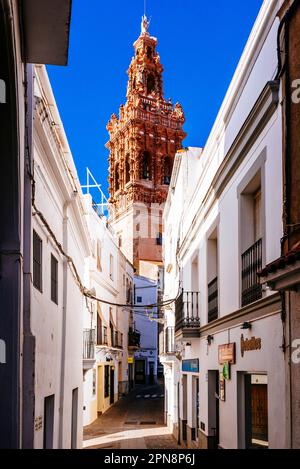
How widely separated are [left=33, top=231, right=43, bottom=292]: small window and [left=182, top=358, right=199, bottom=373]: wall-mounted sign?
6365mm

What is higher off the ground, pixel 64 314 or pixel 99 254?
pixel 99 254

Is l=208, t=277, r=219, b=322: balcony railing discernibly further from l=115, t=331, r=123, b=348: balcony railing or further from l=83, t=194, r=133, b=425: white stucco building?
l=115, t=331, r=123, b=348: balcony railing

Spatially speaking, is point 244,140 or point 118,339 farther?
point 118,339

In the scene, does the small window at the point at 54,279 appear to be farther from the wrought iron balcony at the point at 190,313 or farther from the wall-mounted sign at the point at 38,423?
the wrought iron balcony at the point at 190,313

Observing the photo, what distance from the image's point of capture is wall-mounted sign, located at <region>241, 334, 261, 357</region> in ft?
28.2

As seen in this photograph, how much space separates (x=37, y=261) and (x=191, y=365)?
730 centimetres

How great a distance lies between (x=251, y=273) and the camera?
360 inches

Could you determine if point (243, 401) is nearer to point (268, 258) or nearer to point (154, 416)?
point (268, 258)

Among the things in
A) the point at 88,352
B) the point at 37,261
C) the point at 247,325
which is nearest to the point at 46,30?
the point at 37,261

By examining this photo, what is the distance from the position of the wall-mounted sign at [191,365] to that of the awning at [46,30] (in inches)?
400

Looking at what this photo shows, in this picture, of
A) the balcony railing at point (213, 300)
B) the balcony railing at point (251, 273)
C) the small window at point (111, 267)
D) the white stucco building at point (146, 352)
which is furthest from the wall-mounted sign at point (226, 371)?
the white stucco building at point (146, 352)

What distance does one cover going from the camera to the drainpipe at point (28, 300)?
675 cm

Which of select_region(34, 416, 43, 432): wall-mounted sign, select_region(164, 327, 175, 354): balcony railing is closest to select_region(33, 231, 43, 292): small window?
select_region(34, 416, 43, 432): wall-mounted sign

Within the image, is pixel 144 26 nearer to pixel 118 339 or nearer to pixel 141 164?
pixel 141 164
